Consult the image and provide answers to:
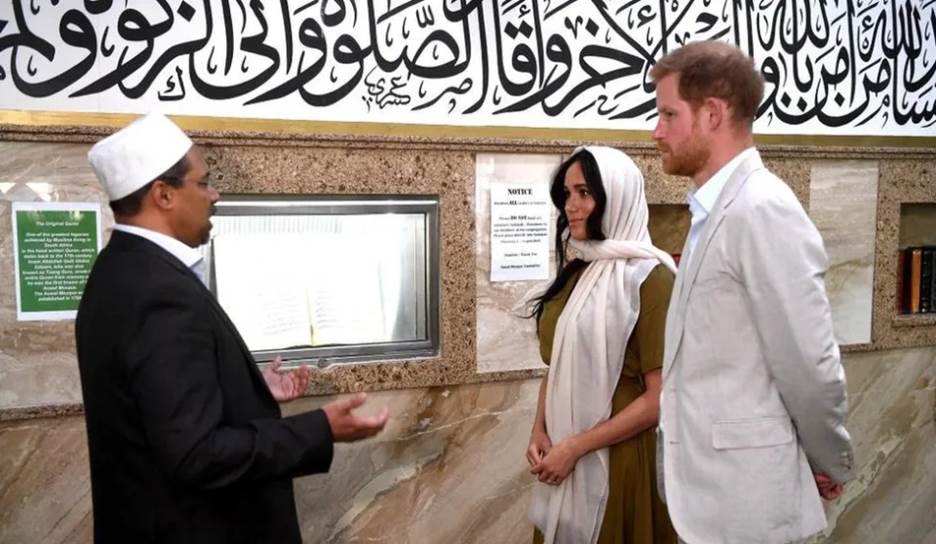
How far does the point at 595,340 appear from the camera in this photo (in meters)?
2.19

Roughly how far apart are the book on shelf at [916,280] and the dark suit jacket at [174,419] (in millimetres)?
3441

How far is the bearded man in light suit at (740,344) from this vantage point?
1598mm

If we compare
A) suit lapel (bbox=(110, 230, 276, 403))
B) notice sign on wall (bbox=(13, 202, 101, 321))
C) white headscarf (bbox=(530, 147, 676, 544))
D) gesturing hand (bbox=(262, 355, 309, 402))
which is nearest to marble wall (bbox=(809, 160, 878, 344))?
white headscarf (bbox=(530, 147, 676, 544))

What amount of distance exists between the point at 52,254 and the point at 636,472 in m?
1.96

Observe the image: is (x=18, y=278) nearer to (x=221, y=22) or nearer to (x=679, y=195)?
(x=221, y=22)

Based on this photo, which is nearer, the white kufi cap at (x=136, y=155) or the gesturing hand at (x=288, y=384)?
the white kufi cap at (x=136, y=155)

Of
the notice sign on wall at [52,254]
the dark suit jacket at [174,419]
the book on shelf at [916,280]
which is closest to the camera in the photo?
the dark suit jacket at [174,419]

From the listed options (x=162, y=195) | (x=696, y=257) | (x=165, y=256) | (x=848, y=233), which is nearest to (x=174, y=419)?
(x=165, y=256)

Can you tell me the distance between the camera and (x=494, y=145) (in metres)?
3.08

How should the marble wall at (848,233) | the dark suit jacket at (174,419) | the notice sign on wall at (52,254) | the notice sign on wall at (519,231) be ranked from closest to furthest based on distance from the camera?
the dark suit jacket at (174,419), the notice sign on wall at (52,254), the notice sign on wall at (519,231), the marble wall at (848,233)

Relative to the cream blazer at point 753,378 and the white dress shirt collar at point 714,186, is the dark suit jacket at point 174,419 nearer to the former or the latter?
the cream blazer at point 753,378

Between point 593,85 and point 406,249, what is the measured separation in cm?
107

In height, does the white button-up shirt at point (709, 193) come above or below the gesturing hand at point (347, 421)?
above

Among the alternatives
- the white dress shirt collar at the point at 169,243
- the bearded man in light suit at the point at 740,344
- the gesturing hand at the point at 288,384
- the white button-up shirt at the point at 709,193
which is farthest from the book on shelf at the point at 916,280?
the white dress shirt collar at the point at 169,243
